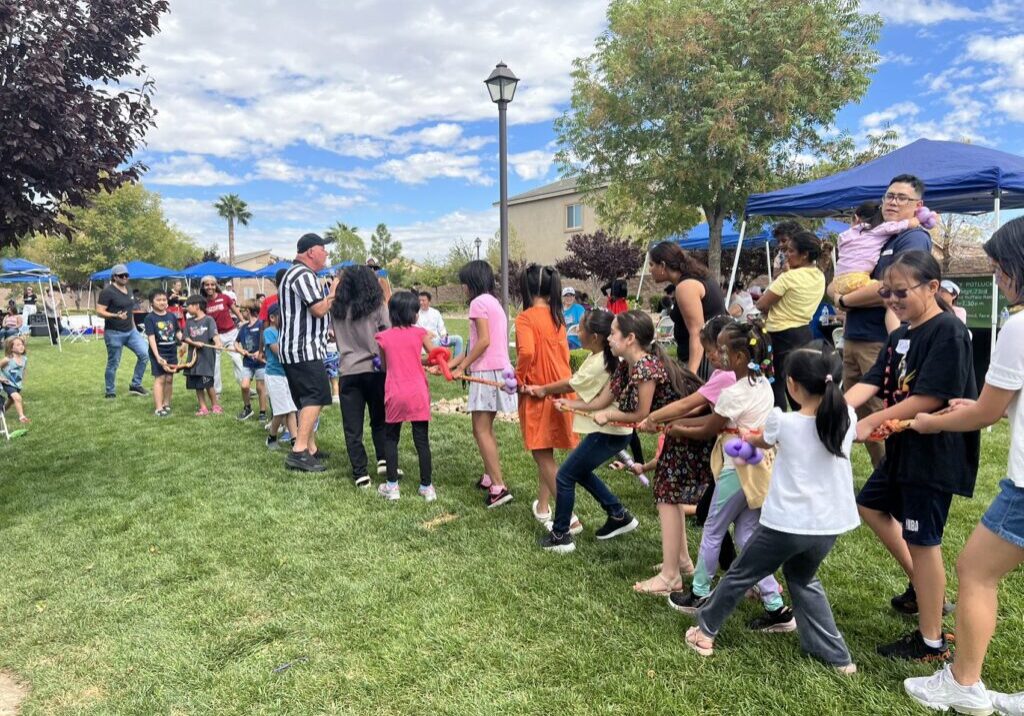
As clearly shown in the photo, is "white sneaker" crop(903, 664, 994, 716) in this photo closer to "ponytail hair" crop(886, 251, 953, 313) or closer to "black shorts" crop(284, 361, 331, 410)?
"ponytail hair" crop(886, 251, 953, 313)

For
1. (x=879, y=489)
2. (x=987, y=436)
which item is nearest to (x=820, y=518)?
(x=879, y=489)

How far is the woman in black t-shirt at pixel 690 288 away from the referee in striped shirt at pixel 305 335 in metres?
2.89

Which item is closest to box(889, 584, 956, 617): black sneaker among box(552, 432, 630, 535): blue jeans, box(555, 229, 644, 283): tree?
box(552, 432, 630, 535): blue jeans

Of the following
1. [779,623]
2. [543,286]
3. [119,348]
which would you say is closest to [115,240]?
[119,348]

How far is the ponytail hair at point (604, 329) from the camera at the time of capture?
3.74 m

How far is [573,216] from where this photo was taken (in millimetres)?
35312

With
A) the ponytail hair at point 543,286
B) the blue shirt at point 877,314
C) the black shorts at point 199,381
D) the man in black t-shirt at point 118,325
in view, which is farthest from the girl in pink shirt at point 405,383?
the man in black t-shirt at point 118,325

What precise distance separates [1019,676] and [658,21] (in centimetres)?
1647

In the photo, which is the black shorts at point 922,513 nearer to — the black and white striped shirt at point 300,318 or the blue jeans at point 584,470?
the blue jeans at point 584,470

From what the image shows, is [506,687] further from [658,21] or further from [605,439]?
[658,21]

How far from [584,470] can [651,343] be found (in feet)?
2.82

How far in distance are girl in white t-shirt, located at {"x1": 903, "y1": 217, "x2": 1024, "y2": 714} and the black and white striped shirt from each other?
15.5 feet

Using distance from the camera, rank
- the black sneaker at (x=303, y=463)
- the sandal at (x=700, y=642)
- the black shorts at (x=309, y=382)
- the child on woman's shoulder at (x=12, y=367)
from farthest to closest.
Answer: the child on woman's shoulder at (x=12, y=367) → the black sneaker at (x=303, y=463) → the black shorts at (x=309, y=382) → the sandal at (x=700, y=642)

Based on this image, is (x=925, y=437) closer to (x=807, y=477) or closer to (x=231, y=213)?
(x=807, y=477)
